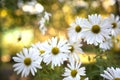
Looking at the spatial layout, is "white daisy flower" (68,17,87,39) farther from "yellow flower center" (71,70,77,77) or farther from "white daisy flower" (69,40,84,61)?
"yellow flower center" (71,70,77,77)

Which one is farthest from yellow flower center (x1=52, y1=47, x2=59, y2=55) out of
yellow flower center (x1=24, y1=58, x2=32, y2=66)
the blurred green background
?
the blurred green background

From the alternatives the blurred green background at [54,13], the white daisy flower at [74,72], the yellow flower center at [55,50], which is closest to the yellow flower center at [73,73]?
the white daisy flower at [74,72]

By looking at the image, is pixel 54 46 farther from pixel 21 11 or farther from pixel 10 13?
pixel 10 13

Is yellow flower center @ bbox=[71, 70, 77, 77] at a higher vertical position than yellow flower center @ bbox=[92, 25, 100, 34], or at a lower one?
lower

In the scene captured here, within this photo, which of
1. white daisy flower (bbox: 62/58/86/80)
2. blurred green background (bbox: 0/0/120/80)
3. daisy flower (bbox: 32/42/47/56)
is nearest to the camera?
white daisy flower (bbox: 62/58/86/80)

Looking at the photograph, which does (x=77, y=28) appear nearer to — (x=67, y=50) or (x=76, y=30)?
(x=76, y=30)

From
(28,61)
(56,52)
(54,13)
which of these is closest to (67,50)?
(56,52)
